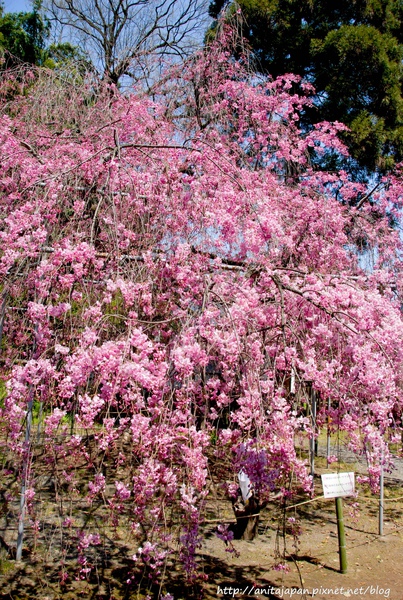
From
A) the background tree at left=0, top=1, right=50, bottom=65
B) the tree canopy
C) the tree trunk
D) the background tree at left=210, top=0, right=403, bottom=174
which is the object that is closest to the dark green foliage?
the background tree at left=0, top=1, right=50, bottom=65

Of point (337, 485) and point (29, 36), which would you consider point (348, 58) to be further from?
point (337, 485)

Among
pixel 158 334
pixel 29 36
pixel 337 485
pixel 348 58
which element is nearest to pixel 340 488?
pixel 337 485

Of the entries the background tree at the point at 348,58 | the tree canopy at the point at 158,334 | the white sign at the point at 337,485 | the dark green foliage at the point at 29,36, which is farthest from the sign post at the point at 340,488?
the dark green foliage at the point at 29,36

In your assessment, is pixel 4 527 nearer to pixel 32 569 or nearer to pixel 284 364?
pixel 32 569

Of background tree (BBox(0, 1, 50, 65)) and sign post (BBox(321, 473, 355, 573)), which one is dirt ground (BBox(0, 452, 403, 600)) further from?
background tree (BBox(0, 1, 50, 65))

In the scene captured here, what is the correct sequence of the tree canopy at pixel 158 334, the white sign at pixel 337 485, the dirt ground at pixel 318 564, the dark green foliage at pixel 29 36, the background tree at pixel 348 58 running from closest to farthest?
the tree canopy at pixel 158 334
the white sign at pixel 337 485
the dirt ground at pixel 318 564
the background tree at pixel 348 58
the dark green foliage at pixel 29 36

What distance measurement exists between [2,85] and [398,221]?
494 centimetres

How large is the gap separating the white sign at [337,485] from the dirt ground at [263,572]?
11cm

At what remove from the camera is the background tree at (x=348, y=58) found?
8883 mm

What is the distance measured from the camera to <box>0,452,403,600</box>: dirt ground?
3.18 metres

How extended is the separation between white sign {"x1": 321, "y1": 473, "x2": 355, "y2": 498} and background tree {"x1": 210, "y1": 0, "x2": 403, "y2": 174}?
22.2 ft

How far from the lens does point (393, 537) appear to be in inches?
187

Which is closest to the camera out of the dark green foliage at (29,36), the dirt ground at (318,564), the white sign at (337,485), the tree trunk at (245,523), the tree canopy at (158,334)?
the tree canopy at (158,334)

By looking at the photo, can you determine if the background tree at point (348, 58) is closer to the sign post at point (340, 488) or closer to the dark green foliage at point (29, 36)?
the dark green foliage at point (29, 36)
